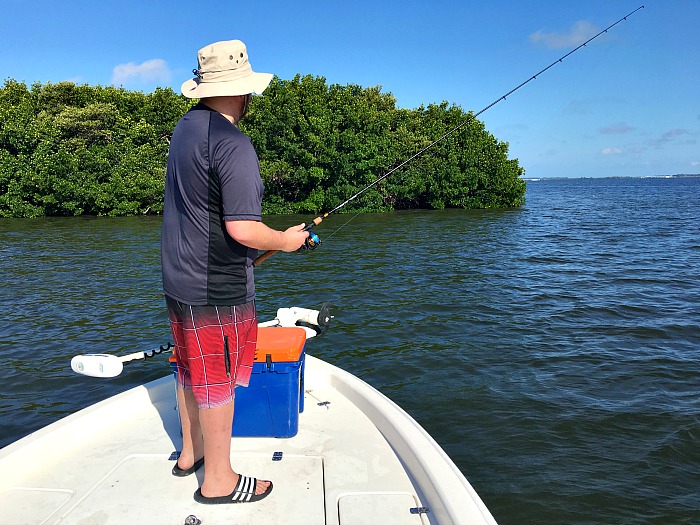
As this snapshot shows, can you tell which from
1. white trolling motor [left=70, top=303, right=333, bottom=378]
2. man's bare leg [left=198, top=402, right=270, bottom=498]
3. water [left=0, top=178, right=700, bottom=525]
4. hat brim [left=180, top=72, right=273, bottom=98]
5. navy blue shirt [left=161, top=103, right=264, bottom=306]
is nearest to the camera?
navy blue shirt [left=161, top=103, right=264, bottom=306]

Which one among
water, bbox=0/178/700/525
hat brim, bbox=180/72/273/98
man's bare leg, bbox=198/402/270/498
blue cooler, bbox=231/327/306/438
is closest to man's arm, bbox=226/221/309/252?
hat brim, bbox=180/72/273/98

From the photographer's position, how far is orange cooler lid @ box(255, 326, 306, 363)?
11.7 ft

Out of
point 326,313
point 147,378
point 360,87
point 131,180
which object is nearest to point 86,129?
point 131,180

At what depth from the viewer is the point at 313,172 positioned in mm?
36500

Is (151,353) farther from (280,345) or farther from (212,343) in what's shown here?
(212,343)

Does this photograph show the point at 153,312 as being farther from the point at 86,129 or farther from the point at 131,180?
the point at 86,129

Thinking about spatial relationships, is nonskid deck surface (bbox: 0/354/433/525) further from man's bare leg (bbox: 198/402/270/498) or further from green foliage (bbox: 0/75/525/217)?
green foliage (bbox: 0/75/525/217)

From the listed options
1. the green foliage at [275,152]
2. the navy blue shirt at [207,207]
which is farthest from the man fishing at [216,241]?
the green foliage at [275,152]

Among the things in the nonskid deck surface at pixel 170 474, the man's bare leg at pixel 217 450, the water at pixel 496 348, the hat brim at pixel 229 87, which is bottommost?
the water at pixel 496 348

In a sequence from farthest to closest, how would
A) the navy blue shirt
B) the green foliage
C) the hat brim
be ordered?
the green foliage
the hat brim
the navy blue shirt

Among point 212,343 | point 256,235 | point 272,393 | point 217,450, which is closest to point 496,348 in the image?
point 272,393

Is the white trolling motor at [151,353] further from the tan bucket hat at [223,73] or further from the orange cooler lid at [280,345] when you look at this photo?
the tan bucket hat at [223,73]

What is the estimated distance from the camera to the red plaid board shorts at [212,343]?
8.91 feet

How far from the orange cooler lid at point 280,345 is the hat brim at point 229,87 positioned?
1671mm
